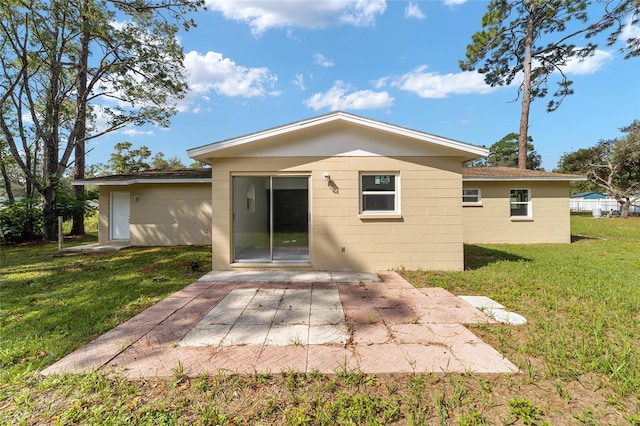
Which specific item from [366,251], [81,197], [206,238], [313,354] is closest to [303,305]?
[313,354]

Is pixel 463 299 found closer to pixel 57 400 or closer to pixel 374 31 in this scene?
pixel 57 400

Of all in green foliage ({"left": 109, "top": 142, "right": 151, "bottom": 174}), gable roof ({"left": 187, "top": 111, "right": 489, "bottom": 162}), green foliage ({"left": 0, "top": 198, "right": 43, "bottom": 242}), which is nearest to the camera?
gable roof ({"left": 187, "top": 111, "right": 489, "bottom": 162})

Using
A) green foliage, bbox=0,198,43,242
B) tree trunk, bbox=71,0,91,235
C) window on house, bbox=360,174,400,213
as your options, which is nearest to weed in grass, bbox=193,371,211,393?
window on house, bbox=360,174,400,213

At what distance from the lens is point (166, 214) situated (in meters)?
10.5

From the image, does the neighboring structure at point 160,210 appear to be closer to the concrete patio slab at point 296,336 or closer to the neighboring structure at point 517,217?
the concrete patio slab at point 296,336

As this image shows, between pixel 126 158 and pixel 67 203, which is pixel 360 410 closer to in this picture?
pixel 67 203

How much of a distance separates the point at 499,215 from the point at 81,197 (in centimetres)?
1836

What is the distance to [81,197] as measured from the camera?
12516 millimetres

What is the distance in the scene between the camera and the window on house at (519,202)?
10.9 metres

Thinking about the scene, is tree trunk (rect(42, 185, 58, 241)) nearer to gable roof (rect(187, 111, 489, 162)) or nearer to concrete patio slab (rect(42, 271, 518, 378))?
gable roof (rect(187, 111, 489, 162))

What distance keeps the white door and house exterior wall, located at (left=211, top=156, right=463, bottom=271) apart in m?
6.99

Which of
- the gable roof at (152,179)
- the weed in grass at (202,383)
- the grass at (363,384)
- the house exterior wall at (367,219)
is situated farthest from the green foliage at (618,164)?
the weed in grass at (202,383)

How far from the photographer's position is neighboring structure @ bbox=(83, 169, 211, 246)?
34.0 ft

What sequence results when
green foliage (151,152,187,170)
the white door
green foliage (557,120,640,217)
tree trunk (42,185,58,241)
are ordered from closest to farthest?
the white door
tree trunk (42,185,58,241)
green foliage (557,120,640,217)
green foliage (151,152,187,170)
